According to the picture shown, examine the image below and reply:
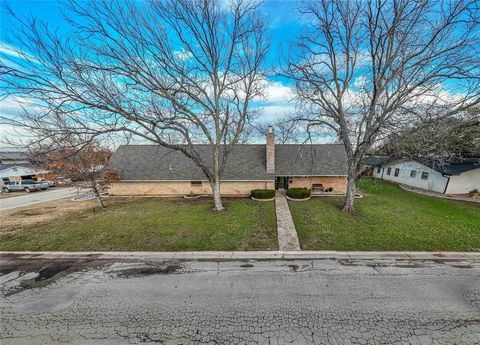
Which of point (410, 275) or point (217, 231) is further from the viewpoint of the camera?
point (217, 231)

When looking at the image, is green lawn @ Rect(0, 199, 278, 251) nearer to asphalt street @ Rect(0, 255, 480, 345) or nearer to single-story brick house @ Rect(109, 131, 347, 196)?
asphalt street @ Rect(0, 255, 480, 345)

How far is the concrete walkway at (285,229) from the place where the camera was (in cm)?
810

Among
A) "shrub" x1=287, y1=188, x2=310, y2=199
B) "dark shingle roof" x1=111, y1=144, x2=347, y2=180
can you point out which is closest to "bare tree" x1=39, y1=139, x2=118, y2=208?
"dark shingle roof" x1=111, y1=144, x2=347, y2=180

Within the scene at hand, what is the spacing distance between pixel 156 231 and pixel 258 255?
17.9 feet

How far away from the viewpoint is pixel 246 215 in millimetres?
11836

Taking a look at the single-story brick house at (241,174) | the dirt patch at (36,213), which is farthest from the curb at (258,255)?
the single-story brick house at (241,174)

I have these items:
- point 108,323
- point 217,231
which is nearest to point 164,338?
point 108,323

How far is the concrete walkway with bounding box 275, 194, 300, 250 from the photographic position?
810 centimetres

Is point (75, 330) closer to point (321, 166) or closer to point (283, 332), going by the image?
point (283, 332)

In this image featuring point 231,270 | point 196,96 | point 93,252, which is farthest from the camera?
point 196,96

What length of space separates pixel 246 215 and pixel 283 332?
7.85m

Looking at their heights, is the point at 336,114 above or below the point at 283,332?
above

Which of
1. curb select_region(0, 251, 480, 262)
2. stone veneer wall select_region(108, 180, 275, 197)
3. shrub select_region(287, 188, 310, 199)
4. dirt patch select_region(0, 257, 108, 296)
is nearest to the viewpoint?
dirt patch select_region(0, 257, 108, 296)

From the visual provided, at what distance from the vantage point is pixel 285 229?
9.70m
